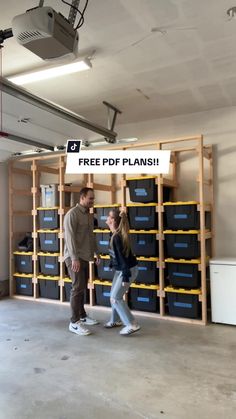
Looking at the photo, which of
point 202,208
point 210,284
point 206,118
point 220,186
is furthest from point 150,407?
point 206,118

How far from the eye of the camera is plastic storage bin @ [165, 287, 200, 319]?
479 cm

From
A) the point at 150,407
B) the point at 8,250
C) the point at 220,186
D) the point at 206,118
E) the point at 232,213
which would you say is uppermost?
the point at 206,118

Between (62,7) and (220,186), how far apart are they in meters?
3.57

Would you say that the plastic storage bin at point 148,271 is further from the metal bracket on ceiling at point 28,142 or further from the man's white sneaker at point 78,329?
the metal bracket on ceiling at point 28,142

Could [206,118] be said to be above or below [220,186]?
above

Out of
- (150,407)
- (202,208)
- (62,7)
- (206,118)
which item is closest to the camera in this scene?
(150,407)

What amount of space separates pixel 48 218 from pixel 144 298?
220cm

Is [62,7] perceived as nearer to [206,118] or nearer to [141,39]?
[141,39]

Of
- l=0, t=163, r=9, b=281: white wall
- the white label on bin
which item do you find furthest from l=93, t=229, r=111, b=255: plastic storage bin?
l=0, t=163, r=9, b=281: white wall

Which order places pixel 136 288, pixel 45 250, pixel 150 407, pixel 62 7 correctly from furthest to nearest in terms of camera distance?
pixel 45 250, pixel 136 288, pixel 62 7, pixel 150 407

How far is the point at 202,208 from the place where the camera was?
477cm

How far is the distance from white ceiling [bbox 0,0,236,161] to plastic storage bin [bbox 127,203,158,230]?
1.58m

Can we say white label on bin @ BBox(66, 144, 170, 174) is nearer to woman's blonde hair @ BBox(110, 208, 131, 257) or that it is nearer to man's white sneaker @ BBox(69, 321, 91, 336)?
woman's blonde hair @ BBox(110, 208, 131, 257)

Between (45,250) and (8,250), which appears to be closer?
(45,250)
